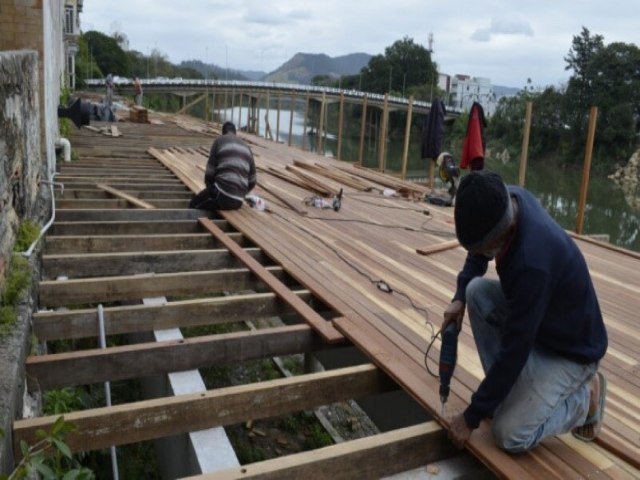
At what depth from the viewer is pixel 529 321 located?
1858 millimetres

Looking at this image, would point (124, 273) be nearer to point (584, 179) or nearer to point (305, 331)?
point (305, 331)

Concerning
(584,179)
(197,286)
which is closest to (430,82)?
(584,179)

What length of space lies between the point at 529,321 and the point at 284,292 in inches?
74.9

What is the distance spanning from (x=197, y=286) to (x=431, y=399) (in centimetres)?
181

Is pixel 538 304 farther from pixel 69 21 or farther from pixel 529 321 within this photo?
pixel 69 21

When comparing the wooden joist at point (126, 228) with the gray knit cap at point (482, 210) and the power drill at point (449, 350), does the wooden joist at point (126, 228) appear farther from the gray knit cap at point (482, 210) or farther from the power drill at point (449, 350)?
the gray knit cap at point (482, 210)

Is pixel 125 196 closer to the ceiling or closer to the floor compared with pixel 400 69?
closer to the floor

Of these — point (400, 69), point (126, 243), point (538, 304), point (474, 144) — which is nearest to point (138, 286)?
point (126, 243)

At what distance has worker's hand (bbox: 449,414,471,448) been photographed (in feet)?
6.90

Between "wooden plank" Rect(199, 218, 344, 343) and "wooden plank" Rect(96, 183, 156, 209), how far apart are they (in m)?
1.08

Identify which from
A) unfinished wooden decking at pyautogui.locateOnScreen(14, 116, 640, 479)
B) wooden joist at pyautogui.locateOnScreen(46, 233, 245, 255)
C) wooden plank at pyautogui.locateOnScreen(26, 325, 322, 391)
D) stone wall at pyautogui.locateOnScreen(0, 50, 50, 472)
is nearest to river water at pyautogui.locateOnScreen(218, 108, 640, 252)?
unfinished wooden decking at pyautogui.locateOnScreen(14, 116, 640, 479)

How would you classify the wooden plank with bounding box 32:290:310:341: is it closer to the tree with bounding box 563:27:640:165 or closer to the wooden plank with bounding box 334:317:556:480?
the wooden plank with bounding box 334:317:556:480

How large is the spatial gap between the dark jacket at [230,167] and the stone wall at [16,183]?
58.3 inches

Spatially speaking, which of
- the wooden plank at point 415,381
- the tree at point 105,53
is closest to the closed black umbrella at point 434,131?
the wooden plank at point 415,381
